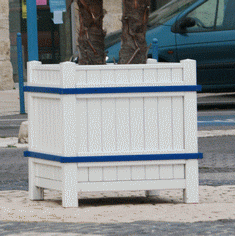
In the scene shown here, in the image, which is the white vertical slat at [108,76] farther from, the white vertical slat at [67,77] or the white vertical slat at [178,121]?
the white vertical slat at [178,121]

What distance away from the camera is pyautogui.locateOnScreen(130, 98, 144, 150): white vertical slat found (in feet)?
17.6

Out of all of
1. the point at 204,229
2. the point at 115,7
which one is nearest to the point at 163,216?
the point at 204,229

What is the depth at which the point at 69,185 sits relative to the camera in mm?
5348

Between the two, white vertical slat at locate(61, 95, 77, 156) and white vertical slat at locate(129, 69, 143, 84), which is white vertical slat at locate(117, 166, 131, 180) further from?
white vertical slat at locate(129, 69, 143, 84)

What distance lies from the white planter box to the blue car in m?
8.04

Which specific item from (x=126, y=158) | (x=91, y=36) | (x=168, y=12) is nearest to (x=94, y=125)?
(x=126, y=158)

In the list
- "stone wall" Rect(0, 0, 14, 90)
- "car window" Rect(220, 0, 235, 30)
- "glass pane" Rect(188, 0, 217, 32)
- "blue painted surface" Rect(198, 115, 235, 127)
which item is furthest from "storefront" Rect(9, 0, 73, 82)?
"blue painted surface" Rect(198, 115, 235, 127)

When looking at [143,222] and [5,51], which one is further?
[5,51]

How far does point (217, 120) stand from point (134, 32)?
5563 millimetres

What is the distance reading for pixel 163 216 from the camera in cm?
491

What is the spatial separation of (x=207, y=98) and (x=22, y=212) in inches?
459

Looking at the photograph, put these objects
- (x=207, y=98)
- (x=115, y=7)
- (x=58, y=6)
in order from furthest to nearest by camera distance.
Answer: (x=115, y=7) → (x=207, y=98) → (x=58, y=6)

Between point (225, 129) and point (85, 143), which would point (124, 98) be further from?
point (225, 129)

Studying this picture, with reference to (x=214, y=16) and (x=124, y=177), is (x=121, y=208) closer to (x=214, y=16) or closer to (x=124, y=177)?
(x=124, y=177)
